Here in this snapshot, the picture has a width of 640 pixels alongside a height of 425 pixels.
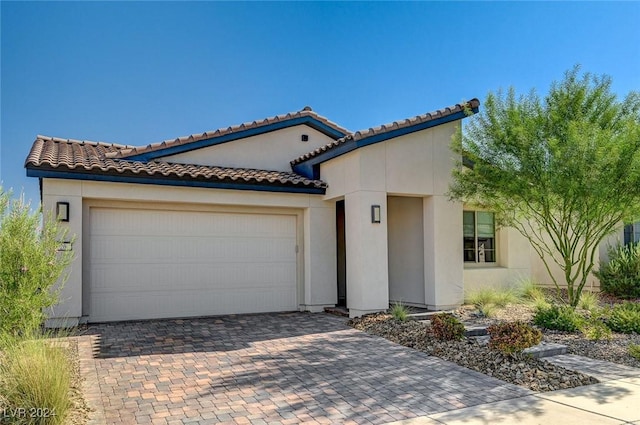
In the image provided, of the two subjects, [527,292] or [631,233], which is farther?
[631,233]

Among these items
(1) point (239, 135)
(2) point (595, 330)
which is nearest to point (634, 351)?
(2) point (595, 330)

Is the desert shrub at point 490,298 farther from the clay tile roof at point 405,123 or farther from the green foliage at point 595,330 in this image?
the clay tile roof at point 405,123

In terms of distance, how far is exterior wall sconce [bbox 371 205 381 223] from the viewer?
1203 centimetres

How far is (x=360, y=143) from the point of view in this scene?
38.8 feet

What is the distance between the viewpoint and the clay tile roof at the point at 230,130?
13.2 metres

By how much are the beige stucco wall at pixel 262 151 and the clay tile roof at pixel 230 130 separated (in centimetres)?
34

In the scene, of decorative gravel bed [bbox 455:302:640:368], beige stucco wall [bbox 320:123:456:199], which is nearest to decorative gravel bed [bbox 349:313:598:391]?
decorative gravel bed [bbox 455:302:640:368]

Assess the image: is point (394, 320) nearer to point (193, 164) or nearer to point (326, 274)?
point (326, 274)

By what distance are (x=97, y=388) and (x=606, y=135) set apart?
10387 mm

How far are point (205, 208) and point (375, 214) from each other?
447 centimetres

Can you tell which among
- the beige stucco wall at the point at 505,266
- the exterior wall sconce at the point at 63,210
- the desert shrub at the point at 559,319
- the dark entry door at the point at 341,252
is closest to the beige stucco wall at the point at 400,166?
the dark entry door at the point at 341,252

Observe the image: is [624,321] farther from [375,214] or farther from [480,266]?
[375,214]

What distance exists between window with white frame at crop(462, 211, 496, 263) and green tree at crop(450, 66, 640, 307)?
2.72 m

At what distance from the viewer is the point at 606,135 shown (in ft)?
32.3
